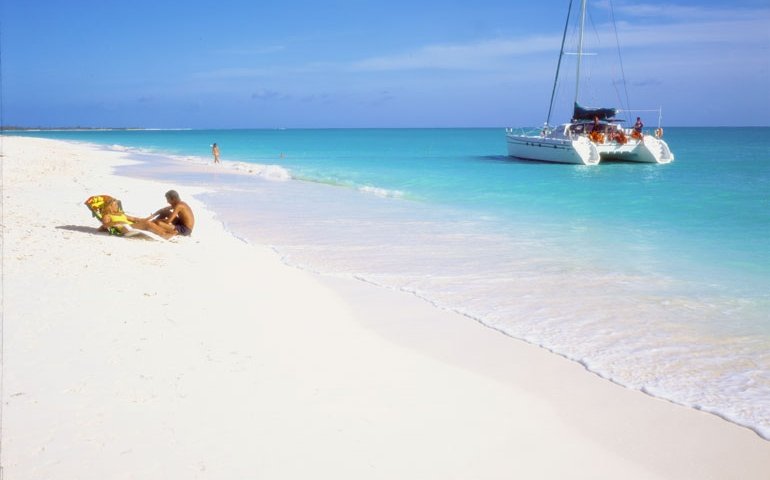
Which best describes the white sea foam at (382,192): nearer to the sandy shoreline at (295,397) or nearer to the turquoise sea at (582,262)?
the turquoise sea at (582,262)

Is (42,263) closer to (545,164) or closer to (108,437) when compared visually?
(108,437)

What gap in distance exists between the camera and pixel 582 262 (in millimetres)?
9859

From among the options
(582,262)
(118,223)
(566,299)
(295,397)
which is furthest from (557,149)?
(295,397)

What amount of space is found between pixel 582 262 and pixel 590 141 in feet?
86.8

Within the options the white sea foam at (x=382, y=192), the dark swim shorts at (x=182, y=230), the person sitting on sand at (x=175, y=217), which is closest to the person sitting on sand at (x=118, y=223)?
the person sitting on sand at (x=175, y=217)

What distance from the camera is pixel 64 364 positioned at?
458 centimetres

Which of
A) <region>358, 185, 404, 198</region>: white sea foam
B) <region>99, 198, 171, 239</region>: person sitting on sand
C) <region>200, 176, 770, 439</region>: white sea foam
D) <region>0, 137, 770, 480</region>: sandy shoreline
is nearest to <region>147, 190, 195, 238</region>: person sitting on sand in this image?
<region>99, 198, 171, 239</region>: person sitting on sand

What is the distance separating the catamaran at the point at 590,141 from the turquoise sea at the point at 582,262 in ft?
36.4

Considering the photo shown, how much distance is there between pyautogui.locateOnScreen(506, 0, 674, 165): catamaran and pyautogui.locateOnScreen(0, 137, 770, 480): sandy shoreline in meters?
29.8

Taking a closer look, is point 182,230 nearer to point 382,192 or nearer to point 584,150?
point 382,192

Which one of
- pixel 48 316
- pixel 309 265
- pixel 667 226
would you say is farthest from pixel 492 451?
pixel 667 226

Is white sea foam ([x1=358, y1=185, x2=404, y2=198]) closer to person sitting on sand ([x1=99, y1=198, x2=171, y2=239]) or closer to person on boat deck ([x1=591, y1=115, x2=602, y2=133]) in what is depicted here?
person sitting on sand ([x1=99, y1=198, x2=171, y2=239])

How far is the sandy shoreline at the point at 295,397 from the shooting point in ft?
11.8

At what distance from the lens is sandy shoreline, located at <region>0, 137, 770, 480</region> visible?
11.8ft
